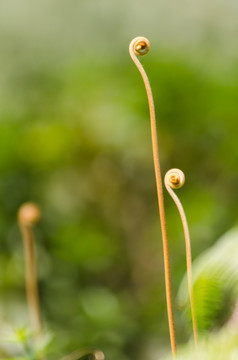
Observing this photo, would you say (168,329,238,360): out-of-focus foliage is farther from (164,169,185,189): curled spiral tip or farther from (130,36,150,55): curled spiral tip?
(130,36,150,55): curled spiral tip

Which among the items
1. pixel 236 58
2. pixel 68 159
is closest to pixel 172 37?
pixel 236 58

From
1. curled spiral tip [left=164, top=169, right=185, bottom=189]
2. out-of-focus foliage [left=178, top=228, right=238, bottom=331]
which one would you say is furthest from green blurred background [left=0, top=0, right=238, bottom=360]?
curled spiral tip [left=164, top=169, right=185, bottom=189]

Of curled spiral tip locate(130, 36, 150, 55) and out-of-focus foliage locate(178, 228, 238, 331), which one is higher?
curled spiral tip locate(130, 36, 150, 55)

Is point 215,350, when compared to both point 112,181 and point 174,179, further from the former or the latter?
point 112,181

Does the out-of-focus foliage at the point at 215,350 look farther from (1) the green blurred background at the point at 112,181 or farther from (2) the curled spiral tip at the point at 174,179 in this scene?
(1) the green blurred background at the point at 112,181

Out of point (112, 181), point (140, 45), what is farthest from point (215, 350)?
point (112, 181)

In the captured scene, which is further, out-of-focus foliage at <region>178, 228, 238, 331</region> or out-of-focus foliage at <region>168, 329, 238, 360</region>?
out-of-focus foliage at <region>178, 228, 238, 331</region>
